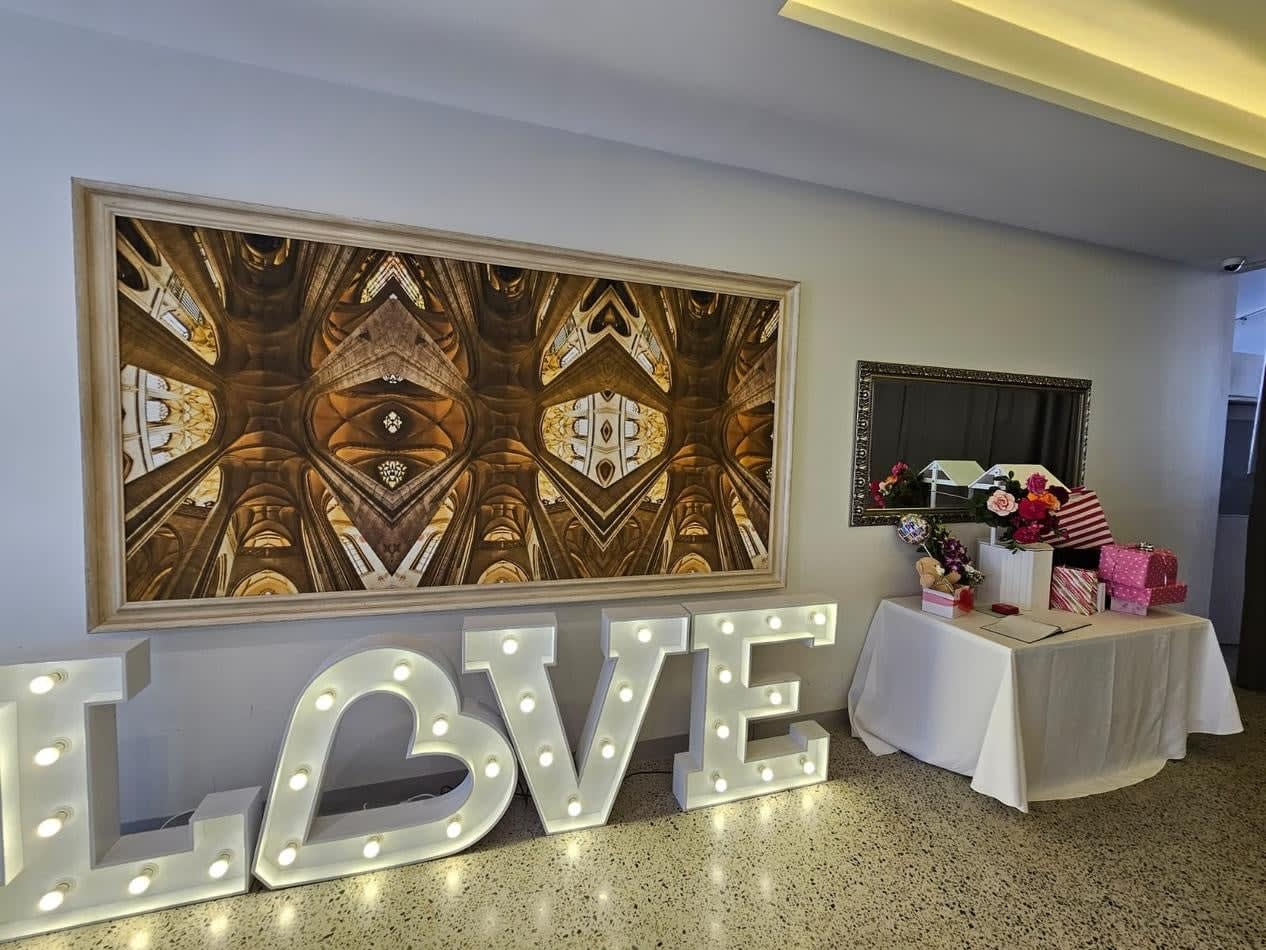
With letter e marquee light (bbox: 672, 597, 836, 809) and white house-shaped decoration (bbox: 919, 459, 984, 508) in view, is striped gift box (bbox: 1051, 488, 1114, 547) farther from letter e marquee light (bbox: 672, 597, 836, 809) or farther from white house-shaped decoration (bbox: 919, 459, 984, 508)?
letter e marquee light (bbox: 672, 597, 836, 809)

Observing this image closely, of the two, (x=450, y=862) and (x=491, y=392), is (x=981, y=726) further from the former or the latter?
(x=491, y=392)

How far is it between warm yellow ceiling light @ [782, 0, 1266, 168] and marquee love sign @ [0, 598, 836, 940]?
1.76 m

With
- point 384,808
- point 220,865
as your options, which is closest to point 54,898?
point 220,865

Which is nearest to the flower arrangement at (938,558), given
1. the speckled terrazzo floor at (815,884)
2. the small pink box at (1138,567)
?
the small pink box at (1138,567)

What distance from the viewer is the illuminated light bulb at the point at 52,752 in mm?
1281

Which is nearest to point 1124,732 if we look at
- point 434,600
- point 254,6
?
point 434,600

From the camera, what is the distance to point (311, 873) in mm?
1499

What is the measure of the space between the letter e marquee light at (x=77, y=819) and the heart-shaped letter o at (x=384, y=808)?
0.16 meters

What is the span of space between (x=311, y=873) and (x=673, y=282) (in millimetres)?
2236

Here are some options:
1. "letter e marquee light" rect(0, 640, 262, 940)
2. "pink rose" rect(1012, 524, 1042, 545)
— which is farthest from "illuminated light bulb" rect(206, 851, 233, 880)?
"pink rose" rect(1012, 524, 1042, 545)

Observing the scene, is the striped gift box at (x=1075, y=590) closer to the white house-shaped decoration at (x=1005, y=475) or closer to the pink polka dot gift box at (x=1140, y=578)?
the pink polka dot gift box at (x=1140, y=578)

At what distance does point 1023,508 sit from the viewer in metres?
2.16

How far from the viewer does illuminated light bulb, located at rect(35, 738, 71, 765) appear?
1281mm

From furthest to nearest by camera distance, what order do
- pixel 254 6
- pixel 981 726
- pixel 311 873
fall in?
1. pixel 981 726
2. pixel 311 873
3. pixel 254 6
